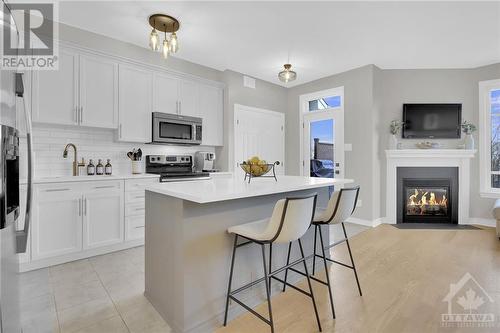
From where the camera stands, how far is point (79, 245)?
2906 mm

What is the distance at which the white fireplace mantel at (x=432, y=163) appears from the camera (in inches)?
175

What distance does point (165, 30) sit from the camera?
319 cm

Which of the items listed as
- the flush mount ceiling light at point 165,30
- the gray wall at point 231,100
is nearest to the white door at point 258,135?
the gray wall at point 231,100

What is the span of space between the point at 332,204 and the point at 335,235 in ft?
6.79

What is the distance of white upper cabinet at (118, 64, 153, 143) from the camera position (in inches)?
138

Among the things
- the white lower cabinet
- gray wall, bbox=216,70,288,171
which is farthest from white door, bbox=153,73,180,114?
the white lower cabinet

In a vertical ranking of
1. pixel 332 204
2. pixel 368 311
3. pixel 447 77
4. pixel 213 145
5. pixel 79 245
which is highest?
pixel 447 77

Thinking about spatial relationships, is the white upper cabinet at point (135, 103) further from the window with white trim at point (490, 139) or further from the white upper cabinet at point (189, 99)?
the window with white trim at point (490, 139)

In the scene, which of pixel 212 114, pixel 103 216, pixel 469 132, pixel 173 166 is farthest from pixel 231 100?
pixel 469 132

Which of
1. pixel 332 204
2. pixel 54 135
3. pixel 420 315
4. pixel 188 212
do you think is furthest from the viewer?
pixel 54 135

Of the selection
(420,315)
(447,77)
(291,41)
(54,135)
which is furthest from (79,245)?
(447,77)

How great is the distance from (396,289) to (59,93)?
4.01 metres

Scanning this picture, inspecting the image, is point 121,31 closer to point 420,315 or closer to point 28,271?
point 28,271

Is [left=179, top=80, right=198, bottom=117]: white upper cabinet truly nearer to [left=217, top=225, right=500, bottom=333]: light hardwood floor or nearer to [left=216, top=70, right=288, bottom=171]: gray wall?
[left=216, top=70, right=288, bottom=171]: gray wall
